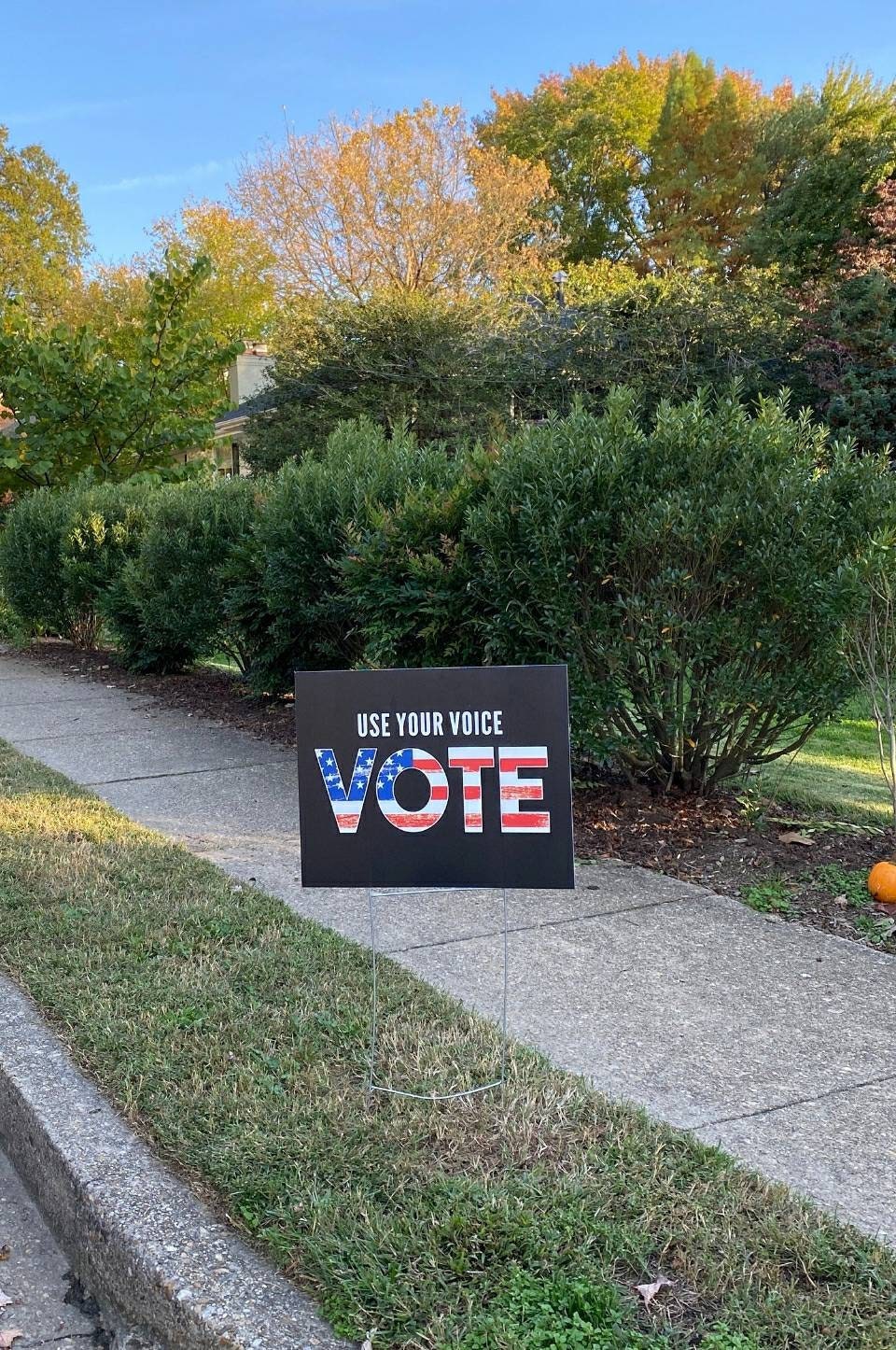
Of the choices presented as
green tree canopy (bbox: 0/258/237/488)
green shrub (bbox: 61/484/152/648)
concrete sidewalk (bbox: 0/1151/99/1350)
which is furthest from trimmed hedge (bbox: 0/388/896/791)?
green tree canopy (bbox: 0/258/237/488)

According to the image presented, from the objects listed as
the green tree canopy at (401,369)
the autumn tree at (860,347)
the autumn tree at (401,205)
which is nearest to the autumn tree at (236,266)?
the autumn tree at (401,205)

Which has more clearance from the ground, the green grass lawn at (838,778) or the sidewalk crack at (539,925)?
the green grass lawn at (838,778)

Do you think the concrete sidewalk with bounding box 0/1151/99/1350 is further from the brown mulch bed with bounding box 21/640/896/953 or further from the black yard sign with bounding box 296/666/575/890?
the brown mulch bed with bounding box 21/640/896/953

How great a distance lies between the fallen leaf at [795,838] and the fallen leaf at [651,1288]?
342cm

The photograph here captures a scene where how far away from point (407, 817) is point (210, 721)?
629 centimetres

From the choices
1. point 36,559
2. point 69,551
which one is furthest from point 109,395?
point 69,551

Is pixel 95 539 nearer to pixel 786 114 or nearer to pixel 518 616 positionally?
pixel 518 616

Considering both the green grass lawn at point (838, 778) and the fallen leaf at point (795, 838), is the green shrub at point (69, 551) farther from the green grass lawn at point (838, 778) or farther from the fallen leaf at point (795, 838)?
the fallen leaf at point (795, 838)

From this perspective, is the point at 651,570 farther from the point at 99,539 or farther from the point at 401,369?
the point at 401,369

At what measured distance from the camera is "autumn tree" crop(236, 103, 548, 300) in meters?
32.9

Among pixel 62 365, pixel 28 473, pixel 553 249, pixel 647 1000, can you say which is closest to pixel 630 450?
pixel 647 1000

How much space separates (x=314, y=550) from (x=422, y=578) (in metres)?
1.75

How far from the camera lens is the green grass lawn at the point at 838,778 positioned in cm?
623

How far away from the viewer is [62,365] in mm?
14820
